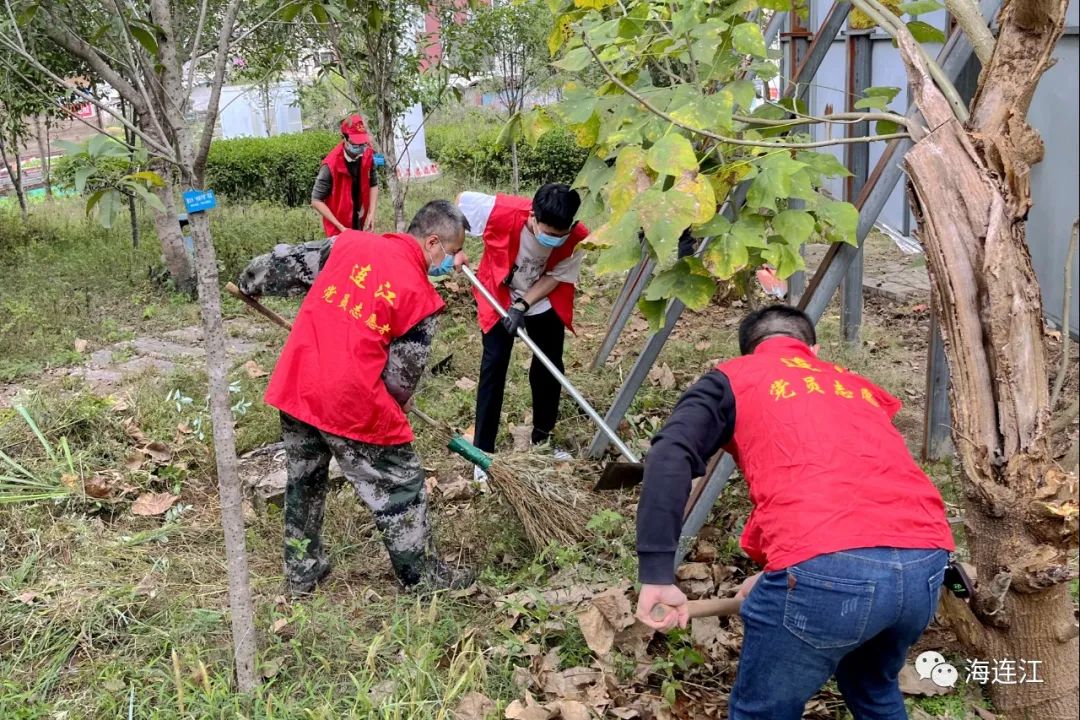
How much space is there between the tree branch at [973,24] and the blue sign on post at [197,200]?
2.15 metres

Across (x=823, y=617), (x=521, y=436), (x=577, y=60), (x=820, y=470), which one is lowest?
(x=521, y=436)

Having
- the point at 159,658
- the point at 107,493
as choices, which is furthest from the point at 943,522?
the point at 107,493

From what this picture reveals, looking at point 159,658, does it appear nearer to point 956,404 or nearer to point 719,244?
point 719,244

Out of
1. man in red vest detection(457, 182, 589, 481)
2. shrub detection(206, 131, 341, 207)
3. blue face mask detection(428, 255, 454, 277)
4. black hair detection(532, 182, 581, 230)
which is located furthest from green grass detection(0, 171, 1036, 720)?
shrub detection(206, 131, 341, 207)

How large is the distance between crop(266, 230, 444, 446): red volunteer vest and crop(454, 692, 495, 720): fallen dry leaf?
37.3 inches

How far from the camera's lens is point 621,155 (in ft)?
8.77

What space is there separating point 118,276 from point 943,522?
7.84 m

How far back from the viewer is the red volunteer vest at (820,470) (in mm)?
1954

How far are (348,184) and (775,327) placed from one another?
15.1 feet

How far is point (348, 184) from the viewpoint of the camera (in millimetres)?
6438

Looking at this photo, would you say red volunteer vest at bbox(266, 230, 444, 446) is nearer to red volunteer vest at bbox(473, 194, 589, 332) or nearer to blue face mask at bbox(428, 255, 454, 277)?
blue face mask at bbox(428, 255, 454, 277)

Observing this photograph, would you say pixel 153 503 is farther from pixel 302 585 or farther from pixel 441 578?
pixel 441 578

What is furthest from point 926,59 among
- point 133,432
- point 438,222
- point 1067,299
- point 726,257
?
point 133,432

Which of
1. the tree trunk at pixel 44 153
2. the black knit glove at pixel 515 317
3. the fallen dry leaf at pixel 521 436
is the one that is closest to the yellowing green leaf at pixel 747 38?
the black knit glove at pixel 515 317
